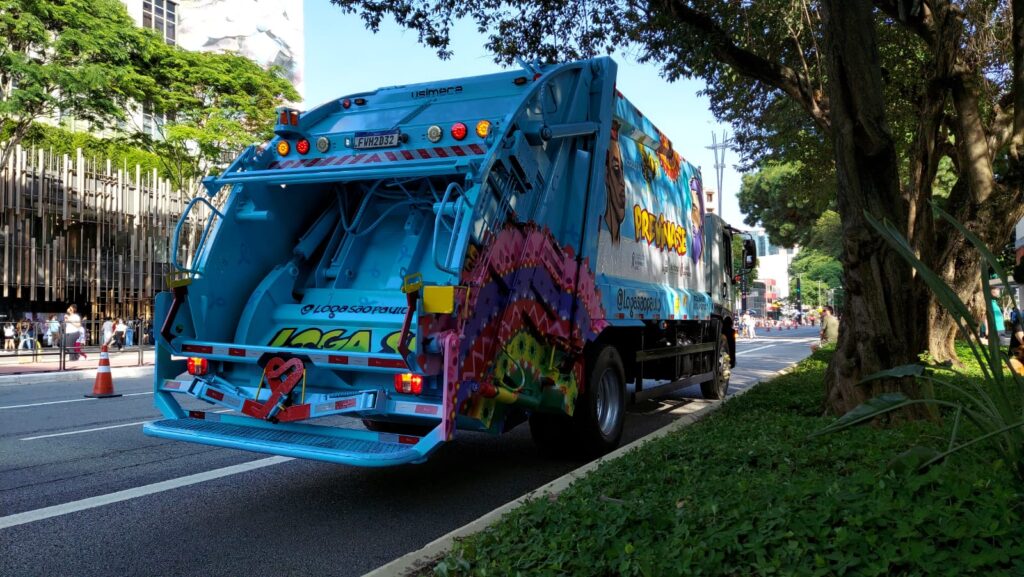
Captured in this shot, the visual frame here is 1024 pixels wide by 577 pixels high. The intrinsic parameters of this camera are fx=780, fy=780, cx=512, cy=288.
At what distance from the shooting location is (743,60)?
337 inches

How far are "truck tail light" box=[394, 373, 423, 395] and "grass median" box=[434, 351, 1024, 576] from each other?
1.03 meters

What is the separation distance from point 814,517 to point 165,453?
5978mm

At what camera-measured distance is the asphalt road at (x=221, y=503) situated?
4258 mm

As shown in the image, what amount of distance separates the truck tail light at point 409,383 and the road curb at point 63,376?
44.2 feet

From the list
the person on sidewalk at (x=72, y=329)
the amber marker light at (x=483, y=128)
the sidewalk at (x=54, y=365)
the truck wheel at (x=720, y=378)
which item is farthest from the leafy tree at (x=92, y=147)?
the amber marker light at (x=483, y=128)

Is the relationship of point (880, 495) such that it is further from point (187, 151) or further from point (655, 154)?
point (187, 151)

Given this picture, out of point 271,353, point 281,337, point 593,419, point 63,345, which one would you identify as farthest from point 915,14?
point 63,345

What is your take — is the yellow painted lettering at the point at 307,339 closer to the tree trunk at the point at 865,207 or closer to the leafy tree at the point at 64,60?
the tree trunk at the point at 865,207

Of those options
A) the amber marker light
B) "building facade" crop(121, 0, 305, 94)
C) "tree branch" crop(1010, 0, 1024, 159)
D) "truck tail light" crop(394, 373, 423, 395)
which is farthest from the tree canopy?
"building facade" crop(121, 0, 305, 94)

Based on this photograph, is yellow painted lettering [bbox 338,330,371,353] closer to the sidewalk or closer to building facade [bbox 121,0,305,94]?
the sidewalk

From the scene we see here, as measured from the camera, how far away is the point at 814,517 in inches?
119

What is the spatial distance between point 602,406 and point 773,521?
3888mm

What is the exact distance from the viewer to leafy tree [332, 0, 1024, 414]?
636 cm

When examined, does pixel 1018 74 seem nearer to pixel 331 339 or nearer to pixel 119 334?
pixel 331 339
